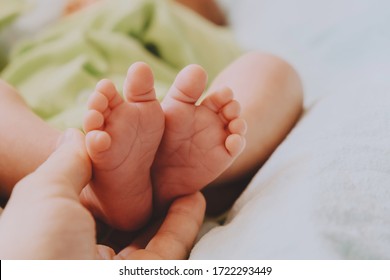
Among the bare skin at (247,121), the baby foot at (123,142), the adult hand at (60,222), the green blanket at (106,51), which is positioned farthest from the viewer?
the green blanket at (106,51)

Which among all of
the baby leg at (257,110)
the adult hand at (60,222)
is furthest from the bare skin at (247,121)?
the adult hand at (60,222)

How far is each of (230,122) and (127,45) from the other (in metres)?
0.51

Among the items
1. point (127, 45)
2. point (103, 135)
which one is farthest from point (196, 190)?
point (127, 45)

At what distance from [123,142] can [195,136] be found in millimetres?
104

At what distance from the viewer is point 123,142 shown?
1.87ft

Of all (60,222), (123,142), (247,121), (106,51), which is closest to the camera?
(60,222)

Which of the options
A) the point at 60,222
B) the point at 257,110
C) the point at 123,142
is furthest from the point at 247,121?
the point at 60,222

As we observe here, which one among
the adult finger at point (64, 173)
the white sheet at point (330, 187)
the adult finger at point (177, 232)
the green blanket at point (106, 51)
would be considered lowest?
the green blanket at point (106, 51)

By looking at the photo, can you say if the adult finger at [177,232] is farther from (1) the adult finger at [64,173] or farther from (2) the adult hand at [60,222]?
(1) the adult finger at [64,173]

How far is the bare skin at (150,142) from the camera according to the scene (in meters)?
0.56

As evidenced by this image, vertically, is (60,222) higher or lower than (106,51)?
higher

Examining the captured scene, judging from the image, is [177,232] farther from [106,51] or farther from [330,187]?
[106,51]

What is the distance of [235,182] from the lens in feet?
2.52

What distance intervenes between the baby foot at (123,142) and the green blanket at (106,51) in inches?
12.0
